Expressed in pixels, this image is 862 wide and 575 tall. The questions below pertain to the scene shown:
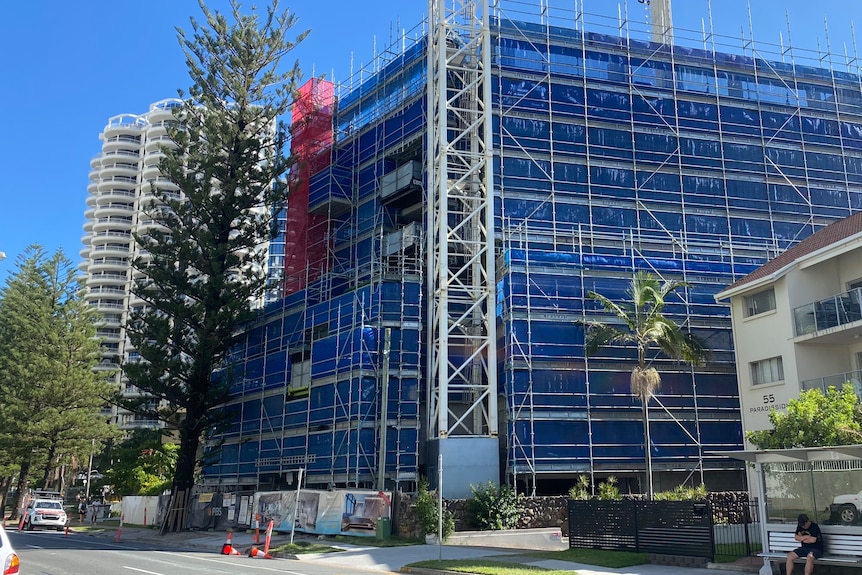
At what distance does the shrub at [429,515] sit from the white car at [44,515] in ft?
73.7

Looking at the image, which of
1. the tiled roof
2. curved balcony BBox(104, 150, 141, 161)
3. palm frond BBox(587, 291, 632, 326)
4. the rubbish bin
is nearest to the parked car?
the tiled roof

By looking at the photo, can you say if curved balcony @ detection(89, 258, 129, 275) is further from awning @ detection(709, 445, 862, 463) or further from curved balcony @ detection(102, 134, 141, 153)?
awning @ detection(709, 445, 862, 463)

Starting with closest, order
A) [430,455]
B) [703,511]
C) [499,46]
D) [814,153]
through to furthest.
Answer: [703,511]
[430,455]
[499,46]
[814,153]

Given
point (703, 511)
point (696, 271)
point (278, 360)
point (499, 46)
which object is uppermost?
point (499, 46)

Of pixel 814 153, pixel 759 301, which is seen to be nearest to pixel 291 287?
pixel 759 301

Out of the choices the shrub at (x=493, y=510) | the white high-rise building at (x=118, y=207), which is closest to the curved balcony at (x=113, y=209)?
the white high-rise building at (x=118, y=207)

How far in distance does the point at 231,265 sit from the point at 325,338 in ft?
23.5

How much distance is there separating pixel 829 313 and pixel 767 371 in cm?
355

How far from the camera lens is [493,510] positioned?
2611 cm

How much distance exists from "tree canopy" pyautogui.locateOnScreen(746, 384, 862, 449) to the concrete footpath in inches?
123

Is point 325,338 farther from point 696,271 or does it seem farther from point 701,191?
point 701,191

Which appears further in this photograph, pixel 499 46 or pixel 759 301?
pixel 499 46

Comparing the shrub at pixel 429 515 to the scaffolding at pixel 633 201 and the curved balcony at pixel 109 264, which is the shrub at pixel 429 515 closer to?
the scaffolding at pixel 633 201

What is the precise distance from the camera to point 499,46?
118 ft
